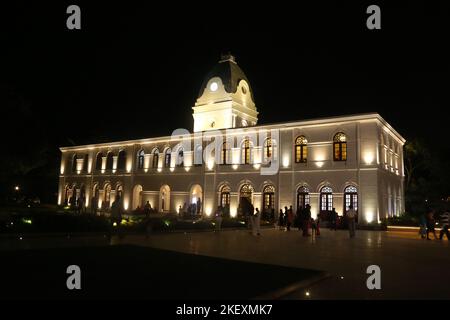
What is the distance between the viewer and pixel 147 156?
39562 millimetres

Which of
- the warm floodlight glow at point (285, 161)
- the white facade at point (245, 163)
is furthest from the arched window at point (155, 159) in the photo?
the warm floodlight glow at point (285, 161)

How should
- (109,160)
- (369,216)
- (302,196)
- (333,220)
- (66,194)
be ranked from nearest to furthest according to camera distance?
(333,220)
(369,216)
(302,196)
(109,160)
(66,194)

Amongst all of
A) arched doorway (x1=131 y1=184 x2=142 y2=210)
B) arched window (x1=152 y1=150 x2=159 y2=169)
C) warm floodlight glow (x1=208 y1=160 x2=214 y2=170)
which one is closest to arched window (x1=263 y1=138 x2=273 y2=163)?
warm floodlight glow (x1=208 y1=160 x2=214 y2=170)

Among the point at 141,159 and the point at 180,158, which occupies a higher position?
the point at 141,159

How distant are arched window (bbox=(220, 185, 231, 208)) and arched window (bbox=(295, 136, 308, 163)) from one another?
22.4ft

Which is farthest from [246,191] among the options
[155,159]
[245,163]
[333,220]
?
[155,159]

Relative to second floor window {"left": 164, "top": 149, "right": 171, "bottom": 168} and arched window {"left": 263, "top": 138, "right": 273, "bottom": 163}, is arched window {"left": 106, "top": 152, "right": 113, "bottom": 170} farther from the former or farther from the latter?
arched window {"left": 263, "top": 138, "right": 273, "bottom": 163}

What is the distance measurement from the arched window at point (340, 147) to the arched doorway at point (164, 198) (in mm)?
16820

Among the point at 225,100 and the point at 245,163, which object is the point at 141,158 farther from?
the point at 245,163

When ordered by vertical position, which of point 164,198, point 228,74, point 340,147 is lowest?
point 164,198

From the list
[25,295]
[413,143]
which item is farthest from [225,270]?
[413,143]

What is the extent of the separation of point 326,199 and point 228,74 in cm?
1685

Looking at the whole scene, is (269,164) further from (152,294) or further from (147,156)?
Result: (152,294)

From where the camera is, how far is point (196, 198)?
36.8 meters
